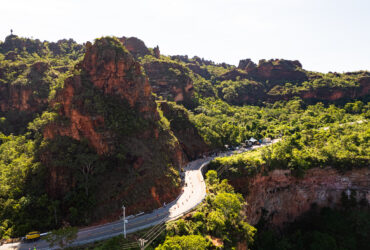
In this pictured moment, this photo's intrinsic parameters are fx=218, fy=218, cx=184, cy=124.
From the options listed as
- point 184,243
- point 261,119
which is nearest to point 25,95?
point 184,243

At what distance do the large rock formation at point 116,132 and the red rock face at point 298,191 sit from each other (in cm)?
2030

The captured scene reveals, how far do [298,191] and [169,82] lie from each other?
190ft

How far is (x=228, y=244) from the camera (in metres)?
31.0

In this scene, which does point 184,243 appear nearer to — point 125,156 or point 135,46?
point 125,156

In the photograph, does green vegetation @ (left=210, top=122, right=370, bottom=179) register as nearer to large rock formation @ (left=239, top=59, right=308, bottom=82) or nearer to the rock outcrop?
the rock outcrop

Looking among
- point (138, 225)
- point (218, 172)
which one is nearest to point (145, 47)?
point (218, 172)

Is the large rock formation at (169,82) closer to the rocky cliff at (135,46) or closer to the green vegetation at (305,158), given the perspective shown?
the rocky cliff at (135,46)

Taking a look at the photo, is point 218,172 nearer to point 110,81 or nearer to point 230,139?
point 230,139

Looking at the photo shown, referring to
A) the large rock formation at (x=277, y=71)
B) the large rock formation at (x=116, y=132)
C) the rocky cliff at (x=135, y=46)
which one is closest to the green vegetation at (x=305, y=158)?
the large rock formation at (x=116, y=132)

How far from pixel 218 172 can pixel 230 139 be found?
21.4 m

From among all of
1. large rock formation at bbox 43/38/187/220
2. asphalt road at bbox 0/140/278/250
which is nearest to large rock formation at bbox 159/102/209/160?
large rock formation at bbox 43/38/187/220

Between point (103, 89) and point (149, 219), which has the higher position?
point (103, 89)

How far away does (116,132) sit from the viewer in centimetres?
3969

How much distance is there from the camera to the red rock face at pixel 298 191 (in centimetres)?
4812
